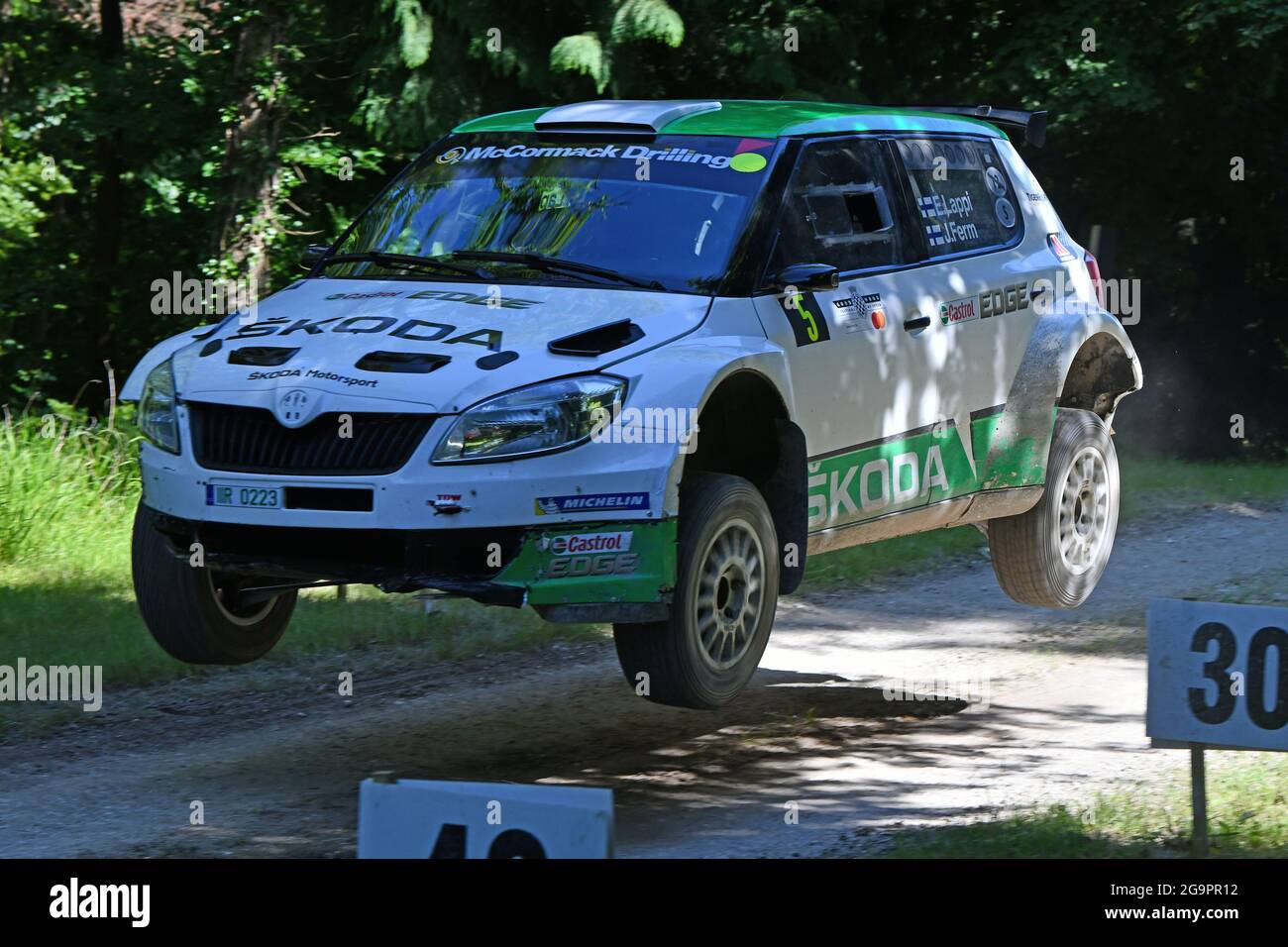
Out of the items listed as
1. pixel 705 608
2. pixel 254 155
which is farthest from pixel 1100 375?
pixel 254 155

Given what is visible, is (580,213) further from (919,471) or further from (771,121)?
(919,471)

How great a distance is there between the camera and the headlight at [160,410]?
6457 millimetres

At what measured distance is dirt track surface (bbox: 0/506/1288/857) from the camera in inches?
241

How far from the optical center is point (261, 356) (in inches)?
250

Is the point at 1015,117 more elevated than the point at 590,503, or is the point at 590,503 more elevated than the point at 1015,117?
the point at 1015,117

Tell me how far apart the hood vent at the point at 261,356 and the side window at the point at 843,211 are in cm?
194

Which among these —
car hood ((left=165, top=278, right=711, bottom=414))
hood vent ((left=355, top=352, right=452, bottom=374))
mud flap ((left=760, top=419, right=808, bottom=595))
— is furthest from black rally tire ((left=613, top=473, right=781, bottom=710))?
hood vent ((left=355, top=352, right=452, bottom=374))

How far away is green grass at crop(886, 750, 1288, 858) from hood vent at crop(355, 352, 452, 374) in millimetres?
2224

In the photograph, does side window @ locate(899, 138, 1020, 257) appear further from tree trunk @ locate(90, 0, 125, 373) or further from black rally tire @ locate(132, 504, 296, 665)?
tree trunk @ locate(90, 0, 125, 373)

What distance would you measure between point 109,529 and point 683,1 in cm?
742

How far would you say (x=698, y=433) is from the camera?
6.95 m

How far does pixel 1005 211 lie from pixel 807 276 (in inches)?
86.0
